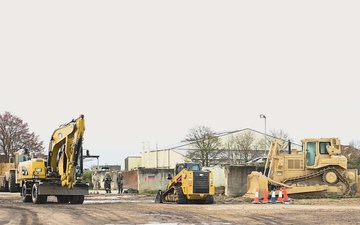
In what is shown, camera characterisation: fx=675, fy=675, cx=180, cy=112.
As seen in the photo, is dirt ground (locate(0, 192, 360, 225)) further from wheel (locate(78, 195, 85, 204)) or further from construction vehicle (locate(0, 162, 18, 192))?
construction vehicle (locate(0, 162, 18, 192))

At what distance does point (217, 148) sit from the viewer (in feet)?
245

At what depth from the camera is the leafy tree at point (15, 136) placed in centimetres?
8125

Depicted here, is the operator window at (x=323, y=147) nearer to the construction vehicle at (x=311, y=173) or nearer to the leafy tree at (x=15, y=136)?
the construction vehicle at (x=311, y=173)

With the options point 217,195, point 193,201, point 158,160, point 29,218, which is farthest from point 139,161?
point 29,218

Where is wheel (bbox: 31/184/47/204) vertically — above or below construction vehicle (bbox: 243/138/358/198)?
below

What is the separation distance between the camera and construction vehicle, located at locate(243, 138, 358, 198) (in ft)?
114

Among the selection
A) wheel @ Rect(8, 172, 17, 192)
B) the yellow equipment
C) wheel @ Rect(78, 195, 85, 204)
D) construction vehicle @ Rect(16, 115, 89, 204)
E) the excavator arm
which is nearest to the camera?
the excavator arm

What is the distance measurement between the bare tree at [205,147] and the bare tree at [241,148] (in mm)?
2340

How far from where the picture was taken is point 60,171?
1261 inches

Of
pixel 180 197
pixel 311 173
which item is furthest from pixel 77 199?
pixel 311 173

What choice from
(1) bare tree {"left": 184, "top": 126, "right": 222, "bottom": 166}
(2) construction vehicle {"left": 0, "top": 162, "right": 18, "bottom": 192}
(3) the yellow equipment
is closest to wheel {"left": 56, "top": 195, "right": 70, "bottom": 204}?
(2) construction vehicle {"left": 0, "top": 162, "right": 18, "bottom": 192}

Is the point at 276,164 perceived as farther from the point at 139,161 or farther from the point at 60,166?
the point at 139,161

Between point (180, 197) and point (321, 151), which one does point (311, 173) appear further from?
point (180, 197)

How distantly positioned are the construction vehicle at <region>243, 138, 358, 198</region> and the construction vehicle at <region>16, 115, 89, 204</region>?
29.3 ft
